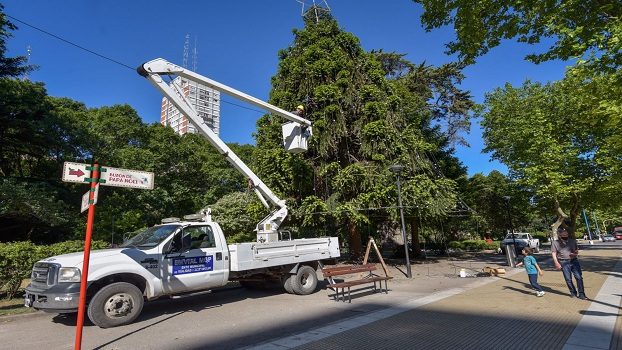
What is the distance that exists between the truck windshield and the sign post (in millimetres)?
2363

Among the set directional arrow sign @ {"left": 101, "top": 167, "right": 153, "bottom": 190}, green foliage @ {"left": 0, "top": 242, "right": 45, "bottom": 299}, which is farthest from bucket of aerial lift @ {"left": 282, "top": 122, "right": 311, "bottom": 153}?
green foliage @ {"left": 0, "top": 242, "right": 45, "bottom": 299}

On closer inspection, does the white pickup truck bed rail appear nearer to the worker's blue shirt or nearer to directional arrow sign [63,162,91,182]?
directional arrow sign [63,162,91,182]

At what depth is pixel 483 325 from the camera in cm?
649

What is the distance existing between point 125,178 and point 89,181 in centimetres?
63

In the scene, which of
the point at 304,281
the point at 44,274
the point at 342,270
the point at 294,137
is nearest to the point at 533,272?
the point at 342,270

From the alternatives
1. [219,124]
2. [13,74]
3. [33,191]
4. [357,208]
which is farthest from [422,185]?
[219,124]

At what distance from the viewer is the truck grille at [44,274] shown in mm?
6895

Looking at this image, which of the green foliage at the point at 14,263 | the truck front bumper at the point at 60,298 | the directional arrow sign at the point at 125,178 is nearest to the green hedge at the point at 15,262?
the green foliage at the point at 14,263

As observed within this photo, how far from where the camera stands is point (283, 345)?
5543 millimetres

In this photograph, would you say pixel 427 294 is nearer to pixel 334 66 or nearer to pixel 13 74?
pixel 334 66

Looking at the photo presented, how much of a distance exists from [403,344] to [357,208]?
445 inches

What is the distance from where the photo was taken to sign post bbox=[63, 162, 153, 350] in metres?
5.12

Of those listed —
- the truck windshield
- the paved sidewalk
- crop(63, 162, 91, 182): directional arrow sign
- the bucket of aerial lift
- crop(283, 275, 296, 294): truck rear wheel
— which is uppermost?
the bucket of aerial lift

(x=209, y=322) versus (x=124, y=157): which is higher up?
(x=124, y=157)
